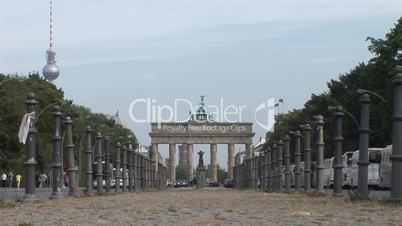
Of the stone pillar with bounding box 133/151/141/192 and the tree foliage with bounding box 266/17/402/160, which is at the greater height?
the tree foliage with bounding box 266/17/402/160

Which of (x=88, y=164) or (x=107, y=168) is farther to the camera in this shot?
(x=107, y=168)

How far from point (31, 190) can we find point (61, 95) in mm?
87618

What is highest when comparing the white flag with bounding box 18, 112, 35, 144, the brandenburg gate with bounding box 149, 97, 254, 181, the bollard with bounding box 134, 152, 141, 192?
the brandenburg gate with bounding box 149, 97, 254, 181

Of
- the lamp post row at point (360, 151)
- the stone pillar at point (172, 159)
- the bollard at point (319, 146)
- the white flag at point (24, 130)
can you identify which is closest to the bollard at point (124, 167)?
the lamp post row at point (360, 151)

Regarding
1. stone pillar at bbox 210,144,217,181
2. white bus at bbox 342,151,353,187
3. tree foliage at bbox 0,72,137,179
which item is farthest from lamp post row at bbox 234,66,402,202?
stone pillar at bbox 210,144,217,181

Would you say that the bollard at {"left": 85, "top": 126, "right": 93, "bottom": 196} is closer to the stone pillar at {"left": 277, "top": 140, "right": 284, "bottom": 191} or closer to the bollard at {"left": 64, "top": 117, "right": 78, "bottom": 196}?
the bollard at {"left": 64, "top": 117, "right": 78, "bottom": 196}

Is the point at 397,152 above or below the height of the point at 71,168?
above

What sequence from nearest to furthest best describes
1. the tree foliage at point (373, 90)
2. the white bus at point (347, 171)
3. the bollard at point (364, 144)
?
the bollard at point (364, 144) < the white bus at point (347, 171) < the tree foliage at point (373, 90)

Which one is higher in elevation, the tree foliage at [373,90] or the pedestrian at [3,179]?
the tree foliage at [373,90]

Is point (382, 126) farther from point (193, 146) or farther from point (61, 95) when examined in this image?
point (193, 146)

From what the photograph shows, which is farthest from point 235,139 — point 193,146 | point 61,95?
point 61,95

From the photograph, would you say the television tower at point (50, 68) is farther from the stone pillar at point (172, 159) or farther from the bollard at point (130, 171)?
the bollard at point (130, 171)

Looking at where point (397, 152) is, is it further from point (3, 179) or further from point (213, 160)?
point (213, 160)

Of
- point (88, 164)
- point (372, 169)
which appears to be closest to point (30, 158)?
point (88, 164)
